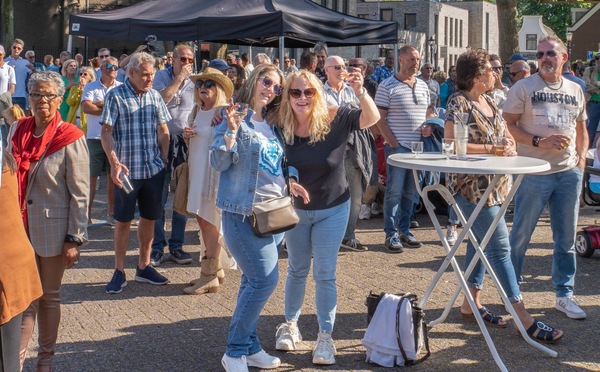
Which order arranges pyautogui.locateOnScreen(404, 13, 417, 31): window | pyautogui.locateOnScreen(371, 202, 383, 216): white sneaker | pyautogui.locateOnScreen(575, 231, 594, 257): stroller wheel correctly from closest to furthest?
pyautogui.locateOnScreen(575, 231, 594, 257): stroller wheel → pyautogui.locateOnScreen(371, 202, 383, 216): white sneaker → pyautogui.locateOnScreen(404, 13, 417, 31): window

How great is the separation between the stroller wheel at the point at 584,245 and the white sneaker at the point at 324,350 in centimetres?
407

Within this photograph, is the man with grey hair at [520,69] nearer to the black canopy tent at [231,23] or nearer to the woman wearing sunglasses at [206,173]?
the black canopy tent at [231,23]

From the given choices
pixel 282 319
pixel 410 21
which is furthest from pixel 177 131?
pixel 410 21

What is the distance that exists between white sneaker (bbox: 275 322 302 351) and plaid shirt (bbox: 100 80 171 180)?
2.25 metres

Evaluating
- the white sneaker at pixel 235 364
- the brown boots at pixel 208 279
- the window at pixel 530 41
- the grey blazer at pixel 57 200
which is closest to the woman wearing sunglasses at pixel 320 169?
the white sneaker at pixel 235 364

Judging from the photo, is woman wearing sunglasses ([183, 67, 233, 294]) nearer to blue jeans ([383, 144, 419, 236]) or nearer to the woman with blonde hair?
blue jeans ([383, 144, 419, 236])

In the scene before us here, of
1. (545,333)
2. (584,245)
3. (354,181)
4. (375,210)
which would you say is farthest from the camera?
(375,210)

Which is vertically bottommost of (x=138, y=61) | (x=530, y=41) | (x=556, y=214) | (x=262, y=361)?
(x=262, y=361)

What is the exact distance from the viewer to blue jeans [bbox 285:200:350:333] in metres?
5.43

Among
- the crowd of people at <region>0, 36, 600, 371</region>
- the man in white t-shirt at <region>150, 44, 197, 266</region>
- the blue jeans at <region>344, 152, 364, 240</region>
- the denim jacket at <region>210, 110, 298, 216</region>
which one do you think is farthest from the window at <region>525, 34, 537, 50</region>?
the denim jacket at <region>210, 110, 298, 216</region>

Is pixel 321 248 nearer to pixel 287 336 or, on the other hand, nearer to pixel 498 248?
pixel 287 336

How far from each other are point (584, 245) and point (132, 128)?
14.9ft

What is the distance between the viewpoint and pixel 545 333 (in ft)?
19.2

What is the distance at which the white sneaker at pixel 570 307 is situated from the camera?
6465 mm
